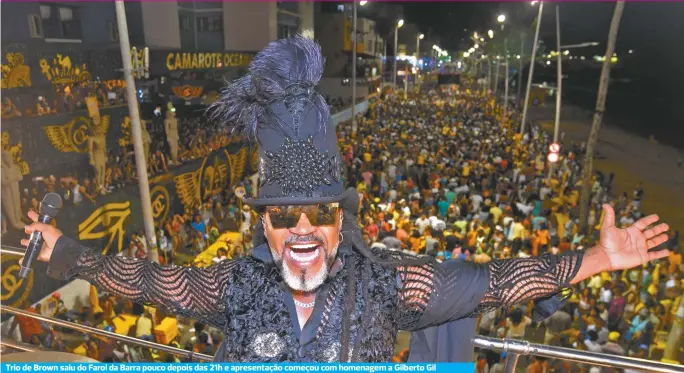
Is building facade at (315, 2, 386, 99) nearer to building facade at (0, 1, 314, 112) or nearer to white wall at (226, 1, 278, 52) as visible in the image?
white wall at (226, 1, 278, 52)

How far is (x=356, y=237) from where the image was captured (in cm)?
231

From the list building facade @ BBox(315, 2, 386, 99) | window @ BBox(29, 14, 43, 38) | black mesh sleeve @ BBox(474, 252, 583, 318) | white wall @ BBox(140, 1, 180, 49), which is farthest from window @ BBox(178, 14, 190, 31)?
black mesh sleeve @ BBox(474, 252, 583, 318)

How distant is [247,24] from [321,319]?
917 inches

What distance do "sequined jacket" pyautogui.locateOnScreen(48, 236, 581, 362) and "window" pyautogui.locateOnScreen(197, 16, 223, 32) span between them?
2304 cm

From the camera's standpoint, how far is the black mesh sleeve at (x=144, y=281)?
2281mm

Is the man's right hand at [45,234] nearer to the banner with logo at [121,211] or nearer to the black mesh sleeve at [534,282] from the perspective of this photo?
the black mesh sleeve at [534,282]

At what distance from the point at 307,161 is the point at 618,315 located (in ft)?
23.5

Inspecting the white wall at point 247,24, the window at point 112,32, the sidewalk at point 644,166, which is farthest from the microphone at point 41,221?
the white wall at point 247,24

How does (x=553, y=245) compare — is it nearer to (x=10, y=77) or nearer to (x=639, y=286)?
(x=639, y=286)

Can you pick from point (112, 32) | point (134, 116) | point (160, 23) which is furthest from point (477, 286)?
point (160, 23)

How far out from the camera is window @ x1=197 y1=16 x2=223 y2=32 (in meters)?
23.3

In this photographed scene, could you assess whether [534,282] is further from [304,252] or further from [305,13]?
[305,13]

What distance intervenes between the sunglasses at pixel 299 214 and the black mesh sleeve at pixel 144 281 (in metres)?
0.46

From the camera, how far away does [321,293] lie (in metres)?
2.25
